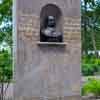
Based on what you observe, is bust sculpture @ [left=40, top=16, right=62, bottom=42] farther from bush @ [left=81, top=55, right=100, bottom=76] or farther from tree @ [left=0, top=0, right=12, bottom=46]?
bush @ [left=81, top=55, right=100, bottom=76]

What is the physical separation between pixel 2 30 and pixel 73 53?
45.2 feet

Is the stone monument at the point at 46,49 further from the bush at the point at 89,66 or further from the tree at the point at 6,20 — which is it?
the bush at the point at 89,66

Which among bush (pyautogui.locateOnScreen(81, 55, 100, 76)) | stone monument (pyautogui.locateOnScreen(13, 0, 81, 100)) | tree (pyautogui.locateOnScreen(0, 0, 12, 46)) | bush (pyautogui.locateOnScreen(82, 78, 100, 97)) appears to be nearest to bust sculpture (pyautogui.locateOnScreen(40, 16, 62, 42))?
stone monument (pyautogui.locateOnScreen(13, 0, 81, 100))

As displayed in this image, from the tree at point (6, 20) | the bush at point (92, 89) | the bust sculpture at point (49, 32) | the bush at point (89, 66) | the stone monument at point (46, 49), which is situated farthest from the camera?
the bush at point (89, 66)

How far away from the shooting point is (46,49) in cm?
1022

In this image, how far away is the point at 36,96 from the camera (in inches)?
395

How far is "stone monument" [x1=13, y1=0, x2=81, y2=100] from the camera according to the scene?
389 inches

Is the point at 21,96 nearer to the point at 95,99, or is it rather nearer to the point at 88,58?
the point at 95,99

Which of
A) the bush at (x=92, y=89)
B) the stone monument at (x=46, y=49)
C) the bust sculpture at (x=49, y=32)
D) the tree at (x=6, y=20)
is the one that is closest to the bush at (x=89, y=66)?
the tree at (x=6, y=20)

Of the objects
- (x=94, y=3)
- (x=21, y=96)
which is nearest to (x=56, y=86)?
(x=21, y=96)

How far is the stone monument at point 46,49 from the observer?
9.88 meters

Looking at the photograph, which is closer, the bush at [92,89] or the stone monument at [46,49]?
Answer: the stone monument at [46,49]

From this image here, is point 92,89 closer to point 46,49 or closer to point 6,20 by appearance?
point 46,49

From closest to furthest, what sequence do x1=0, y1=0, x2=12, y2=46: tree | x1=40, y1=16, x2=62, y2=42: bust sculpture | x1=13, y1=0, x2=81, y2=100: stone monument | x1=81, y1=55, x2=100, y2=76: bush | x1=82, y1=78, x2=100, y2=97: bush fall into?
x1=13, y1=0, x2=81, y2=100: stone monument, x1=40, y1=16, x2=62, y2=42: bust sculpture, x1=82, y1=78, x2=100, y2=97: bush, x1=0, y1=0, x2=12, y2=46: tree, x1=81, y1=55, x2=100, y2=76: bush
